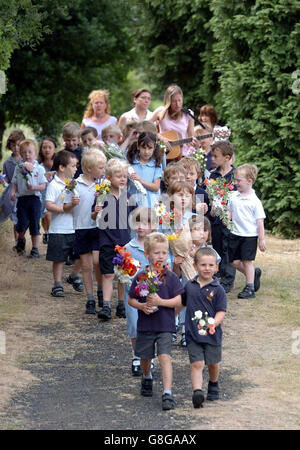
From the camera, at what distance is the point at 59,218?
31.9 feet

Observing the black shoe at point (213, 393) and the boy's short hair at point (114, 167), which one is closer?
the black shoe at point (213, 393)

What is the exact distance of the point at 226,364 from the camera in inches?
287

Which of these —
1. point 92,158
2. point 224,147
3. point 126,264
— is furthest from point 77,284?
point 126,264

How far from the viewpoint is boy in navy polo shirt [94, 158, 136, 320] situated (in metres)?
8.46

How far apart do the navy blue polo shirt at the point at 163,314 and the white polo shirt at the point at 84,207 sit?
281 centimetres

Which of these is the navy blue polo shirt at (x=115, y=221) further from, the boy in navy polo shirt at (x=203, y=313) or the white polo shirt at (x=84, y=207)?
the boy in navy polo shirt at (x=203, y=313)

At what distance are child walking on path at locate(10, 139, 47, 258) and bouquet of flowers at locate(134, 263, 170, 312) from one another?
5.75 meters

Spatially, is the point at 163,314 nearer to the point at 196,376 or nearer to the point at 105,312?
the point at 196,376

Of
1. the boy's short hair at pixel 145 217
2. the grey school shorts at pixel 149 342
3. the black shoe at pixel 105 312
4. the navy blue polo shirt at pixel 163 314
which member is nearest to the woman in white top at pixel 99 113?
the black shoe at pixel 105 312

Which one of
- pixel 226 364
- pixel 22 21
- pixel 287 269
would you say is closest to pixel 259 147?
pixel 287 269

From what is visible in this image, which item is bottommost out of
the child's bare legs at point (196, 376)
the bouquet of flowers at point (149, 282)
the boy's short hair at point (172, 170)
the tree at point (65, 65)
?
the child's bare legs at point (196, 376)

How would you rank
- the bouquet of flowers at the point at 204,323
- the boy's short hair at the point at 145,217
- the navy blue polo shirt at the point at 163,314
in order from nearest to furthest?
the bouquet of flowers at the point at 204,323 → the navy blue polo shirt at the point at 163,314 → the boy's short hair at the point at 145,217

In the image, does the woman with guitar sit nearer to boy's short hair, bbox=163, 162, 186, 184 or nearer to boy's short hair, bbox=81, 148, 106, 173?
boy's short hair, bbox=81, 148, 106, 173

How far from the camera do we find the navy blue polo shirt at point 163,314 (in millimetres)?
6328
